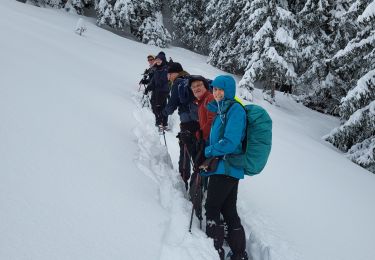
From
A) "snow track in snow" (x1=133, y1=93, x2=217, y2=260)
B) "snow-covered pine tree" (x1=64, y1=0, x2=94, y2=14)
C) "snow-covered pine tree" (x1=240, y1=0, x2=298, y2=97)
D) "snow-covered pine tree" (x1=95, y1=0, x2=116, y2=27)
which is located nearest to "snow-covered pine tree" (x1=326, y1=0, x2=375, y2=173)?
"snow-covered pine tree" (x1=240, y1=0, x2=298, y2=97)

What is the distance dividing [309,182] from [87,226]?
5350 millimetres

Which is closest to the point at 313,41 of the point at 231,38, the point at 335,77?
the point at 335,77

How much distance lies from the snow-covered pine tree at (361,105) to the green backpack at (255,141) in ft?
29.2

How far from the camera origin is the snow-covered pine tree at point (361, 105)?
1130 centimetres

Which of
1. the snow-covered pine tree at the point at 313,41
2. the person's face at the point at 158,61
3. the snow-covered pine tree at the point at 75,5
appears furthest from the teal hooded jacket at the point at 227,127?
the snow-covered pine tree at the point at 75,5

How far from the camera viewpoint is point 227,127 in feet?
11.8

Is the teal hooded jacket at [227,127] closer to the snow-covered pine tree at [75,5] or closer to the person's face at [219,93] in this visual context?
the person's face at [219,93]

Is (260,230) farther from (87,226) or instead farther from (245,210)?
(87,226)

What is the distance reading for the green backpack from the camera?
358cm

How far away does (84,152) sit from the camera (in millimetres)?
5156

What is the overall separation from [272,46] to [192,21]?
16.8 meters

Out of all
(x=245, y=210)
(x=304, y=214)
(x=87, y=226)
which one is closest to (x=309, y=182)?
(x=304, y=214)

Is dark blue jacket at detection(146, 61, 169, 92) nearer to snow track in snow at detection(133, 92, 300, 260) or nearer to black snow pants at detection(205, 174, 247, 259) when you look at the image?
snow track in snow at detection(133, 92, 300, 260)

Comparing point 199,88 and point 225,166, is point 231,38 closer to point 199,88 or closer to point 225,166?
point 199,88
